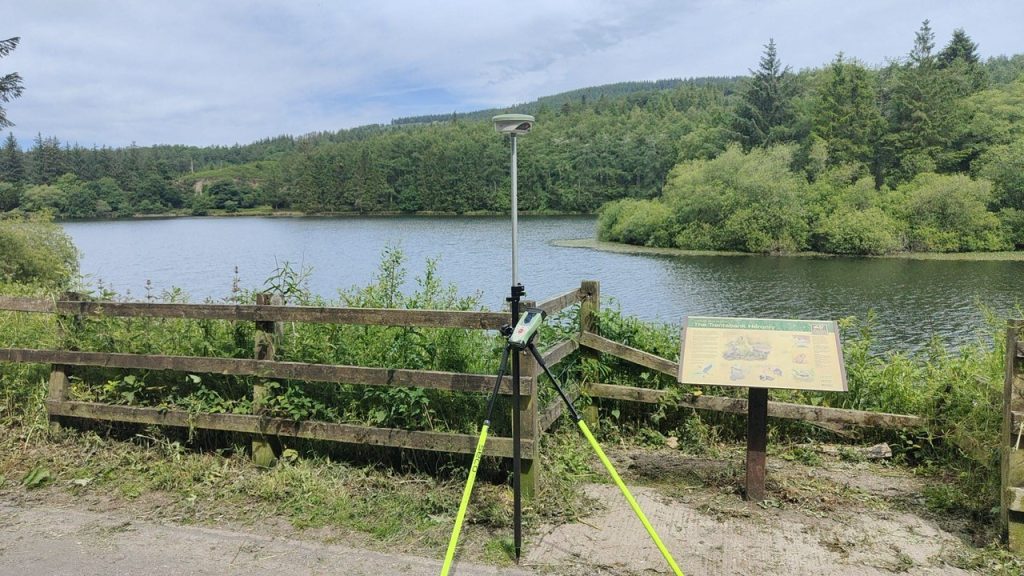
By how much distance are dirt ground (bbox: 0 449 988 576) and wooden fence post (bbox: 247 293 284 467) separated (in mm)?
755

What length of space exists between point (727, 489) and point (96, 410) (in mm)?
4699

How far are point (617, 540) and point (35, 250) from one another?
27161 mm

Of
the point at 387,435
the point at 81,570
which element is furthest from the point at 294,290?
the point at 81,570

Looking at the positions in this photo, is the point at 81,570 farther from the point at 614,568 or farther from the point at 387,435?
the point at 614,568

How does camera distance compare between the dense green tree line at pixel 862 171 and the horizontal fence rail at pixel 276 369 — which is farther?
the dense green tree line at pixel 862 171

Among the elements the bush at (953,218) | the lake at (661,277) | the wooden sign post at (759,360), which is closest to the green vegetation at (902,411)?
the wooden sign post at (759,360)

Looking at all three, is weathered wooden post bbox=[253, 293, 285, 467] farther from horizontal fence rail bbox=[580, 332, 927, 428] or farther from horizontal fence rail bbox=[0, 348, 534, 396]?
horizontal fence rail bbox=[580, 332, 927, 428]

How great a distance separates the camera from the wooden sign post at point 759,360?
4.43m

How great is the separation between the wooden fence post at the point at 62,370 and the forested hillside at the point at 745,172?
48.1 metres

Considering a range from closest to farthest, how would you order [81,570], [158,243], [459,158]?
1. [81,570]
2. [158,243]
3. [459,158]

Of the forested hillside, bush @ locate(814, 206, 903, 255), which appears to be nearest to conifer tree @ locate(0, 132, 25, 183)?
the forested hillside

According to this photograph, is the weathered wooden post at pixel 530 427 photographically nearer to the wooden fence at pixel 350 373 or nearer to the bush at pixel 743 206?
the wooden fence at pixel 350 373

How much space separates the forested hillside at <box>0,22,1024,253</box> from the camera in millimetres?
49750

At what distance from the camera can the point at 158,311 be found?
5277 mm
